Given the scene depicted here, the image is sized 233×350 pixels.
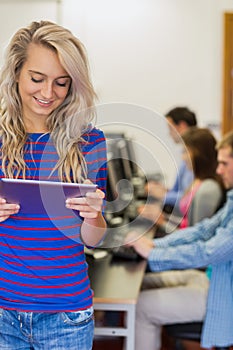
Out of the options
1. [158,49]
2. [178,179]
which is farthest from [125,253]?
[158,49]

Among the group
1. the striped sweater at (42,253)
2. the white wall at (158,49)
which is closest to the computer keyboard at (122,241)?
the striped sweater at (42,253)

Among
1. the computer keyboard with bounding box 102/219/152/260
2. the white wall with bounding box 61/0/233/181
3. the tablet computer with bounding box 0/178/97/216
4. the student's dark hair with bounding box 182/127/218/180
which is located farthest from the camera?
the white wall with bounding box 61/0/233/181

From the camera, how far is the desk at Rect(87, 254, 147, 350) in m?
1.89

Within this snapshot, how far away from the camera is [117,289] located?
1.98m

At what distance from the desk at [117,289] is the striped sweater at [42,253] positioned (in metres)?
0.56

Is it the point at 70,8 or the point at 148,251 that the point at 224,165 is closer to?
the point at 148,251

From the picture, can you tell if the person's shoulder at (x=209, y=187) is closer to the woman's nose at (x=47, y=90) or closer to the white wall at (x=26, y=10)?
the white wall at (x=26, y=10)

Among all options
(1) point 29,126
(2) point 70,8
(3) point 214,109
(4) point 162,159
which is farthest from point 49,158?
(3) point 214,109

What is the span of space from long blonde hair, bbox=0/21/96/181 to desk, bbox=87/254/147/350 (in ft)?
2.28

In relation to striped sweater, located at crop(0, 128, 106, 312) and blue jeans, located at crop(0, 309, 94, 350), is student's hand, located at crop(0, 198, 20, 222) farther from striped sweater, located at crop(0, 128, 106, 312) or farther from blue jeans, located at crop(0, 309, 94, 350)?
blue jeans, located at crop(0, 309, 94, 350)

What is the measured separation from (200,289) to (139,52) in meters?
3.20

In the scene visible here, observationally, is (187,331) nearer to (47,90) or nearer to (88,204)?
(88,204)

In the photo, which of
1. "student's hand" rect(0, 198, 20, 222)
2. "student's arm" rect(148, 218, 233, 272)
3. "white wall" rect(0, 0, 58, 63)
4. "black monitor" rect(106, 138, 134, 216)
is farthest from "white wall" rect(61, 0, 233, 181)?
"student's hand" rect(0, 198, 20, 222)

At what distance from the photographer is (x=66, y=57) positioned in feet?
4.17
